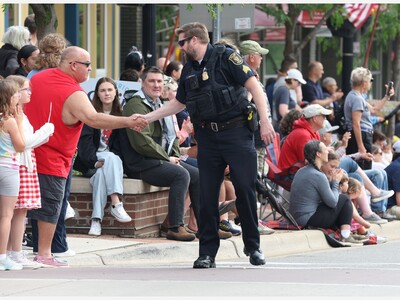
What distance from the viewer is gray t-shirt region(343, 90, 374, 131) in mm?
16766

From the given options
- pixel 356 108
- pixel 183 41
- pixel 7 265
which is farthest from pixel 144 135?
pixel 356 108

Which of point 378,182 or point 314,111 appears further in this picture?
point 378,182

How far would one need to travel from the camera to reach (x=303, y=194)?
14.0 m

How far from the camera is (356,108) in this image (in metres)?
16.8

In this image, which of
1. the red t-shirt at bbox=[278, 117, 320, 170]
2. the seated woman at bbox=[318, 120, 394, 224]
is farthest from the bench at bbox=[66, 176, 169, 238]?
the seated woman at bbox=[318, 120, 394, 224]

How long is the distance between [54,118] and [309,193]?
4513mm

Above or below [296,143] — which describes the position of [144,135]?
above

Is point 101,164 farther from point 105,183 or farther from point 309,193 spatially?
point 309,193

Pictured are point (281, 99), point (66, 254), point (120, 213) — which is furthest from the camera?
point (281, 99)

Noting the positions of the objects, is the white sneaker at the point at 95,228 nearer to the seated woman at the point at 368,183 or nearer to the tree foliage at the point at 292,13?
the seated woman at the point at 368,183

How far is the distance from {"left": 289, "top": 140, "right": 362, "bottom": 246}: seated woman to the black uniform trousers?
11.8 ft

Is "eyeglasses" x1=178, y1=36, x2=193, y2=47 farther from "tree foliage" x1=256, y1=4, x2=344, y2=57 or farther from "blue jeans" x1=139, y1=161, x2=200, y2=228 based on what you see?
"tree foliage" x1=256, y1=4, x2=344, y2=57

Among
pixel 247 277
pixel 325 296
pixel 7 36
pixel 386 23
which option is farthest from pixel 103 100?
pixel 386 23

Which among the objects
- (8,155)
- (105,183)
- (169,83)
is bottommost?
(105,183)
